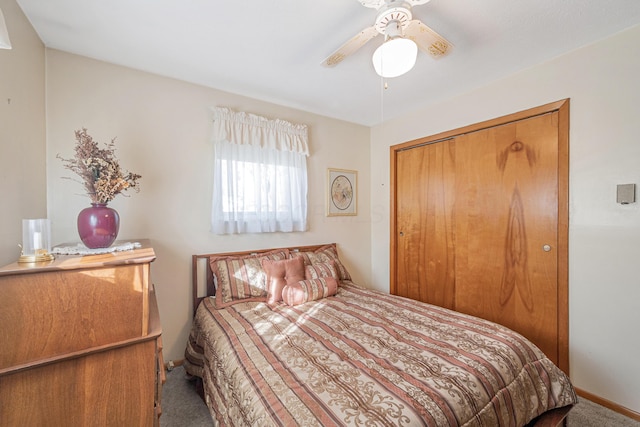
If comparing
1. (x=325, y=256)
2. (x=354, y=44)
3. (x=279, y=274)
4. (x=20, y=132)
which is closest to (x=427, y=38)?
(x=354, y=44)

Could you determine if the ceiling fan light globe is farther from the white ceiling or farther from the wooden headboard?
the wooden headboard

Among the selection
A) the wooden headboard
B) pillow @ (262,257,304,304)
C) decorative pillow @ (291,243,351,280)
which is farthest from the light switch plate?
the wooden headboard

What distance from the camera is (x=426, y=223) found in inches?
118

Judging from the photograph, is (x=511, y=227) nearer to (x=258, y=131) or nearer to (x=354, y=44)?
(x=354, y=44)

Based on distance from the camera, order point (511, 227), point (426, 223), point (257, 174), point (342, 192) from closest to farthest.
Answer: point (511, 227) < point (257, 174) < point (426, 223) < point (342, 192)

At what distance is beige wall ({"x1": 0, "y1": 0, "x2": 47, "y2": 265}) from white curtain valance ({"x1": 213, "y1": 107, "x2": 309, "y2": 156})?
1.12 metres

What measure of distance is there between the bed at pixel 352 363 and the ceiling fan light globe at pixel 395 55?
1.49 m

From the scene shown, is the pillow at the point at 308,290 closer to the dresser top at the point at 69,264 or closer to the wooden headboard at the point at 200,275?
the wooden headboard at the point at 200,275

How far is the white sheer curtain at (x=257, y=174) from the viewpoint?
8.08ft

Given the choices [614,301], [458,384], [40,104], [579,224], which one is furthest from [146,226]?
[614,301]

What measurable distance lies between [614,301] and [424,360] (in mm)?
1573

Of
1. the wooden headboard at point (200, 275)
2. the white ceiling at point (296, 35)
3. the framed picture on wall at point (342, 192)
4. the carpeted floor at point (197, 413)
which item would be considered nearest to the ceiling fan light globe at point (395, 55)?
the white ceiling at point (296, 35)

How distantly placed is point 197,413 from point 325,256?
160 centimetres

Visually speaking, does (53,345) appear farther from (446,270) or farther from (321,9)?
(446,270)
